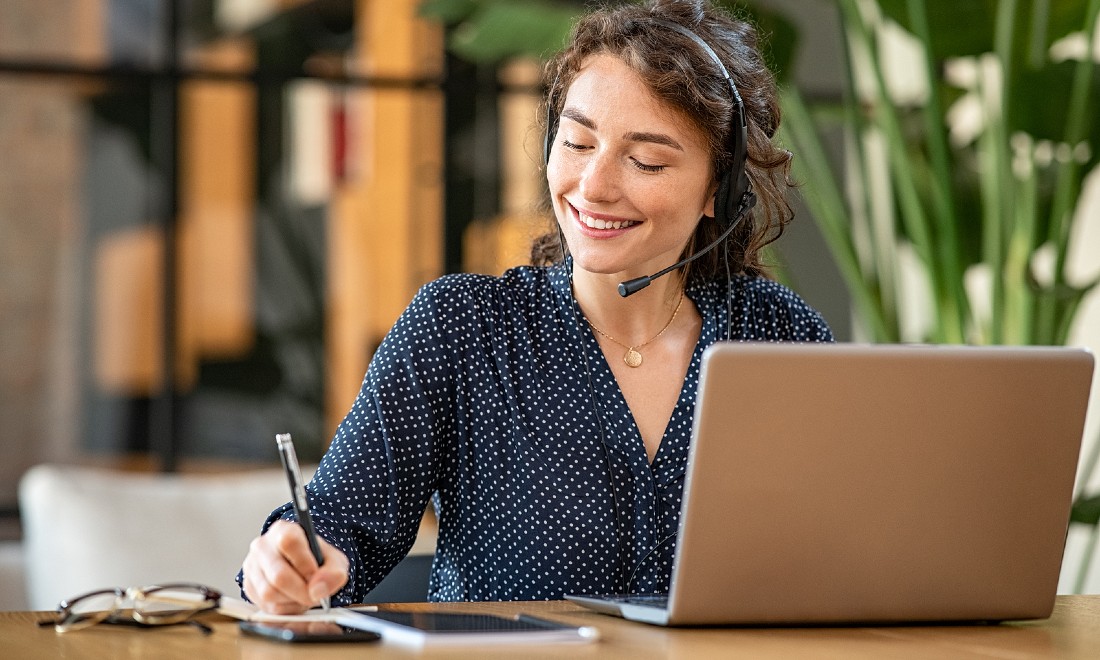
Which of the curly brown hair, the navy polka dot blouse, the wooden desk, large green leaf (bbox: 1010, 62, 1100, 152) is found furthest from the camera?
large green leaf (bbox: 1010, 62, 1100, 152)

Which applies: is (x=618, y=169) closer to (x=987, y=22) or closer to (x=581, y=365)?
(x=581, y=365)

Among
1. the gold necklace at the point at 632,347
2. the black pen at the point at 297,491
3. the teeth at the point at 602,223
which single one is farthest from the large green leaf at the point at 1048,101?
the black pen at the point at 297,491

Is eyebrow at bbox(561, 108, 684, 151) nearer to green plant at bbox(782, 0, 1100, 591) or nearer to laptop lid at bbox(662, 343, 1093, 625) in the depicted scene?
laptop lid at bbox(662, 343, 1093, 625)

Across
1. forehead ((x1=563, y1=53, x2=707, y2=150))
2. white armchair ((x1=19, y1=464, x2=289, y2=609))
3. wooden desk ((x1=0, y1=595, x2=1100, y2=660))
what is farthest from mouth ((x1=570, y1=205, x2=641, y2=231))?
white armchair ((x1=19, y1=464, x2=289, y2=609))

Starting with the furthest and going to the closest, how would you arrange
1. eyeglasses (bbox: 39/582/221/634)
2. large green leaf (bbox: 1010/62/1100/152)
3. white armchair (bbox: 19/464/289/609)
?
large green leaf (bbox: 1010/62/1100/152) < white armchair (bbox: 19/464/289/609) < eyeglasses (bbox: 39/582/221/634)

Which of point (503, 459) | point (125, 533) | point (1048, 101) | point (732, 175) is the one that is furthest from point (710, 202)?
point (1048, 101)

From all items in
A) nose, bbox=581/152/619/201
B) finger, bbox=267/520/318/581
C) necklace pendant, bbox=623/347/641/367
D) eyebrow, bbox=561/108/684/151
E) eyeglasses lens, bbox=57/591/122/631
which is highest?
eyebrow, bbox=561/108/684/151

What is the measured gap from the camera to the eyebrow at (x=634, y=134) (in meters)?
1.60

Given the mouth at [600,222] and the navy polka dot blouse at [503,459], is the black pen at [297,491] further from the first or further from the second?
the mouth at [600,222]

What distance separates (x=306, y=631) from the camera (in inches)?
40.9

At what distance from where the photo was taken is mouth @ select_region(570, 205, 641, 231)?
161 cm

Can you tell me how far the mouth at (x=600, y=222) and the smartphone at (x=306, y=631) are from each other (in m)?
0.67

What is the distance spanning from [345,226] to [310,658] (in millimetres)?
3173

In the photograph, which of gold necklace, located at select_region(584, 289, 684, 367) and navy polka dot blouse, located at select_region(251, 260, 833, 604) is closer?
navy polka dot blouse, located at select_region(251, 260, 833, 604)
